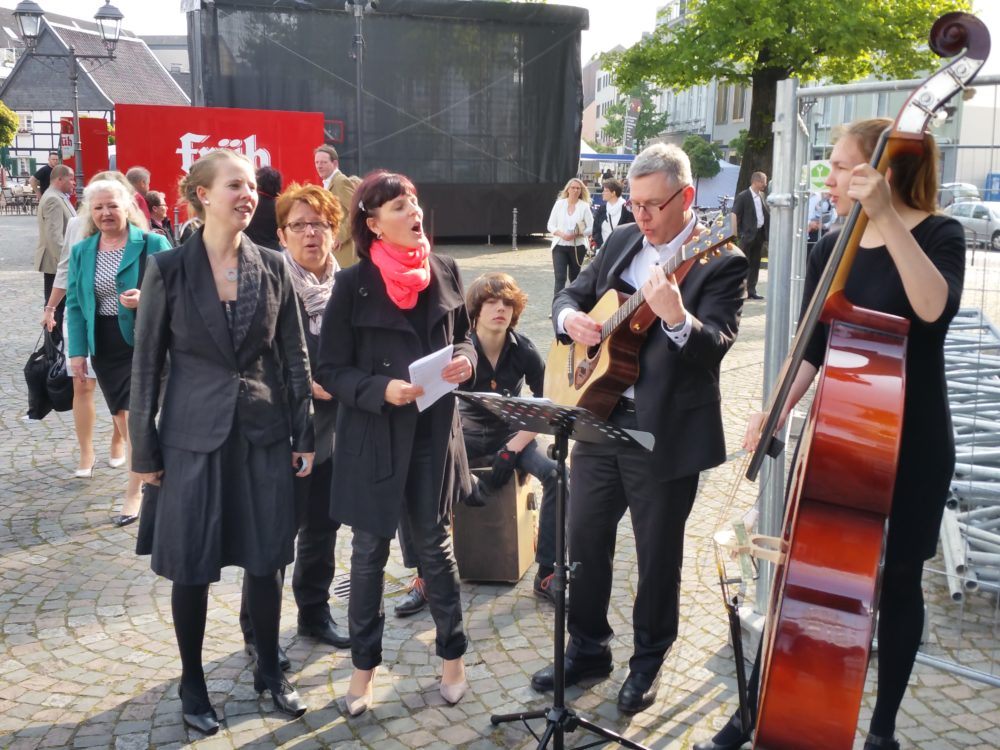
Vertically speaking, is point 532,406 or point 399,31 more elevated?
point 399,31

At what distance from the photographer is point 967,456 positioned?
4992mm

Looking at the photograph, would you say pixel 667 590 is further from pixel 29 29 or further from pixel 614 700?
pixel 29 29

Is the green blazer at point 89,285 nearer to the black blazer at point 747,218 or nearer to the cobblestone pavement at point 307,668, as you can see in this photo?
the cobblestone pavement at point 307,668

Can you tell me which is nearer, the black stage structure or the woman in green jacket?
the woman in green jacket

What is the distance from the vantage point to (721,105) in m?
63.5

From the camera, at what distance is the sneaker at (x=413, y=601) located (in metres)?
4.66

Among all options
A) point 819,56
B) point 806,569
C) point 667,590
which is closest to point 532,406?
point 806,569

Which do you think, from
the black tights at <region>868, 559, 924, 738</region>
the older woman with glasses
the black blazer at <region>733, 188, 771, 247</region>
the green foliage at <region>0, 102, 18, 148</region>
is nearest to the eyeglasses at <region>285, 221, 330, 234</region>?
the older woman with glasses

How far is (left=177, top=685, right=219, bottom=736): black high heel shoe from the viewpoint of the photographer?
Answer: 141 inches

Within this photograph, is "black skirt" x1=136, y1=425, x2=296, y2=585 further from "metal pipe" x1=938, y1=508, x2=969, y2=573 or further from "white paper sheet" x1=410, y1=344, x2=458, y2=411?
"metal pipe" x1=938, y1=508, x2=969, y2=573

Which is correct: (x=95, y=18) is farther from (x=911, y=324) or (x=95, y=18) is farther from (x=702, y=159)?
(x=702, y=159)

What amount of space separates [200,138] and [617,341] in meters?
8.18

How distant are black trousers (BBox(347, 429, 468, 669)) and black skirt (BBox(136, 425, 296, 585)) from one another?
0.29 m

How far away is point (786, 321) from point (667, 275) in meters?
1.08
